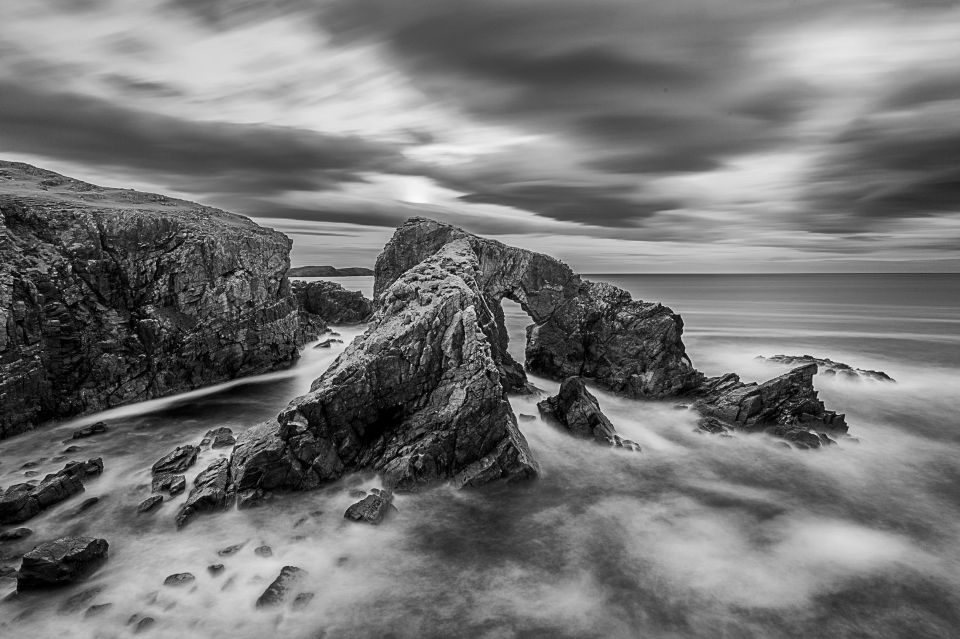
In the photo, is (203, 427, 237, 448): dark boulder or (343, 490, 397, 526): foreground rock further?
(203, 427, 237, 448): dark boulder

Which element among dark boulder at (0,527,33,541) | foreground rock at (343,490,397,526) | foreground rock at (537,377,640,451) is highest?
foreground rock at (537,377,640,451)

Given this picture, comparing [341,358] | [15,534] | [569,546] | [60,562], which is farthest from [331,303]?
[569,546]

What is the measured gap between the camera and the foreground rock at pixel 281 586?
12.1 meters

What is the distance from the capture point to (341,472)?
720 inches

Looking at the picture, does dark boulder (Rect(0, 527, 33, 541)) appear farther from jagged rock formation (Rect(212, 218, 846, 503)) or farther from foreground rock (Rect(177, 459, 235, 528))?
jagged rock formation (Rect(212, 218, 846, 503))

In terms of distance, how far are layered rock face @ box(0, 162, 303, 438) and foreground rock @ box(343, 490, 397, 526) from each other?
18.8m

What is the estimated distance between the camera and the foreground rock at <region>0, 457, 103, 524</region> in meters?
A: 15.4

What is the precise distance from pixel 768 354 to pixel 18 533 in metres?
54.3

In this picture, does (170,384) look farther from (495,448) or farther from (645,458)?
(645,458)

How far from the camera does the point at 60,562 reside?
12594 millimetres

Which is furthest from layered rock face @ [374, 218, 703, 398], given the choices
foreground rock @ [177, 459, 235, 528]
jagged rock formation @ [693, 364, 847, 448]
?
foreground rock @ [177, 459, 235, 528]

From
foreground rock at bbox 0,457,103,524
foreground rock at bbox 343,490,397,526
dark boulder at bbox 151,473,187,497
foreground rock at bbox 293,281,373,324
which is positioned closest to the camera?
foreground rock at bbox 0,457,103,524

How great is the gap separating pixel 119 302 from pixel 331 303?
30828 millimetres

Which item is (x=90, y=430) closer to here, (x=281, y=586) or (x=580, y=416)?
(x=281, y=586)
